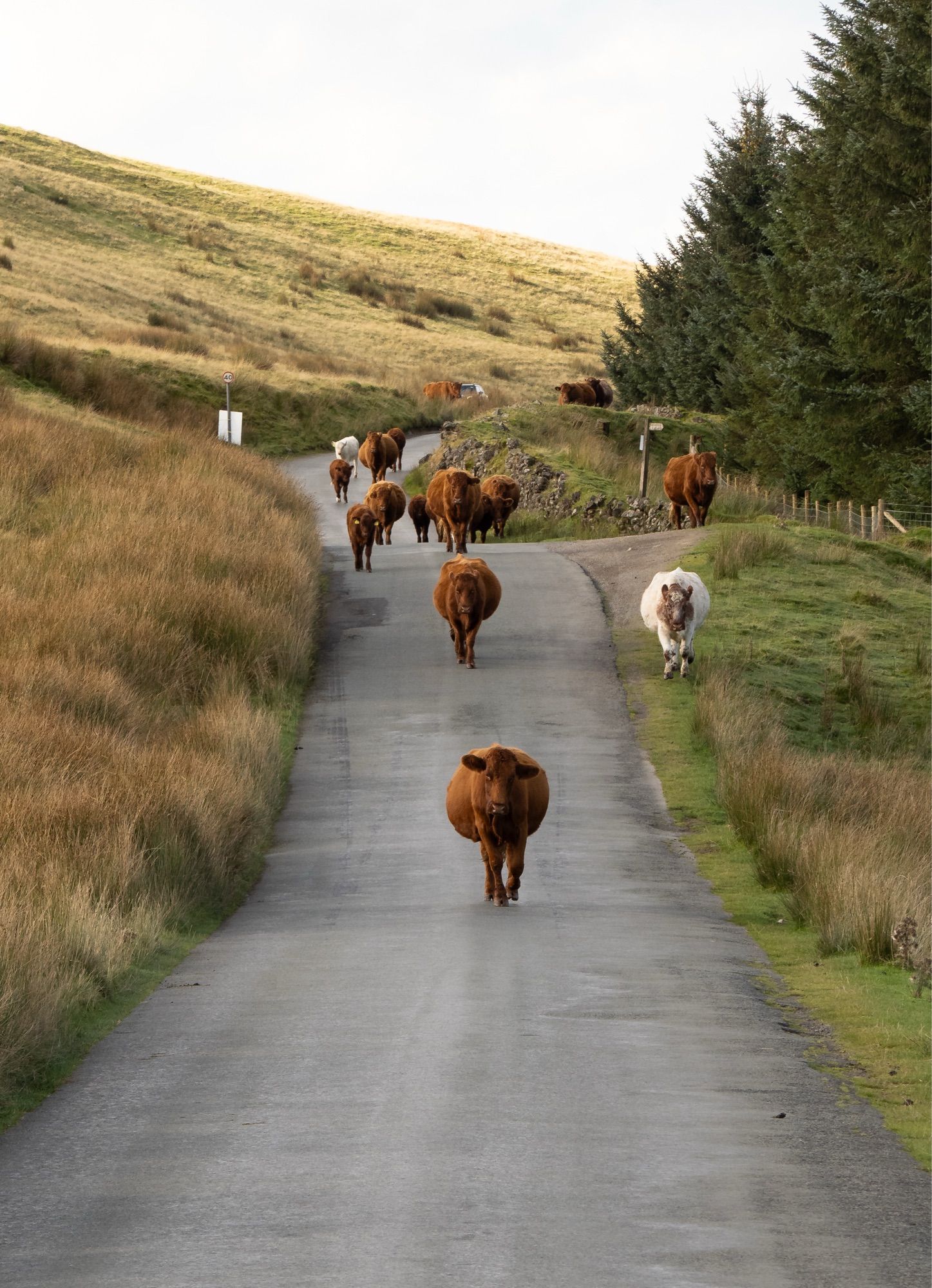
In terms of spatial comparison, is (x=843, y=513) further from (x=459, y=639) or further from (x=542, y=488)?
(x=459, y=639)

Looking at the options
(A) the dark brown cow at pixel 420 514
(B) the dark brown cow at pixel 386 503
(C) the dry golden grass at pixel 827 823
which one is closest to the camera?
(C) the dry golden grass at pixel 827 823

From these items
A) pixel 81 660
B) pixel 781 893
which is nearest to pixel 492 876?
pixel 781 893

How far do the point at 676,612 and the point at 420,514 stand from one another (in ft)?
39.7

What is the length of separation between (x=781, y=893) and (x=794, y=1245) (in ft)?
24.4

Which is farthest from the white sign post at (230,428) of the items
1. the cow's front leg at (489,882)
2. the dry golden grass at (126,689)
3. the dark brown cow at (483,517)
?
the cow's front leg at (489,882)

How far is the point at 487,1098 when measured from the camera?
666 centimetres

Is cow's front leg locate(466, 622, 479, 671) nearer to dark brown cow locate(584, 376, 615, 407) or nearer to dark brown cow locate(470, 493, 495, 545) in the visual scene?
dark brown cow locate(470, 493, 495, 545)

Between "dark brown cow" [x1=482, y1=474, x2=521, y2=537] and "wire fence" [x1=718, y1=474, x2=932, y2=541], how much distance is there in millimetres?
6683

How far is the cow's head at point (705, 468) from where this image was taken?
3006 cm

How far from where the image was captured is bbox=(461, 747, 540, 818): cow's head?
11031 mm

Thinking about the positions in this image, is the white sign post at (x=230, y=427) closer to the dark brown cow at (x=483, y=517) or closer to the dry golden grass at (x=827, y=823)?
the dark brown cow at (x=483, y=517)

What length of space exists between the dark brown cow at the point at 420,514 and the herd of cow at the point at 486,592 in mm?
33

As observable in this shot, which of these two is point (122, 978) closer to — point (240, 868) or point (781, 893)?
point (240, 868)

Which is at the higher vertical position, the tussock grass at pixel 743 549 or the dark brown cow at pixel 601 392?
the dark brown cow at pixel 601 392
